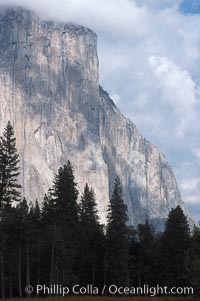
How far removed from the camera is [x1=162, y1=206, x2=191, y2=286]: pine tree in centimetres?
6494

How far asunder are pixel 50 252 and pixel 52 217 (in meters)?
4.14

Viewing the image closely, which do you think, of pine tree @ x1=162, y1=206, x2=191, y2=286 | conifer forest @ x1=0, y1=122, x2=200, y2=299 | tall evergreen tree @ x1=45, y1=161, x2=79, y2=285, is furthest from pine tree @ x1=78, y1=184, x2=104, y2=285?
pine tree @ x1=162, y1=206, x2=191, y2=286

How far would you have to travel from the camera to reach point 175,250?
65938 millimetres

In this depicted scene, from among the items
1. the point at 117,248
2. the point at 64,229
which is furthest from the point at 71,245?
the point at 117,248

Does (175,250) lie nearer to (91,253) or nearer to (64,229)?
(91,253)

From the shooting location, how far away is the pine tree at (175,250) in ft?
213

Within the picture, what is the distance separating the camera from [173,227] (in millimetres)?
67312

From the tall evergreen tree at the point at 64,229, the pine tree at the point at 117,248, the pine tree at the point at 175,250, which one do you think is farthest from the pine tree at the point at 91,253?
the pine tree at the point at 175,250

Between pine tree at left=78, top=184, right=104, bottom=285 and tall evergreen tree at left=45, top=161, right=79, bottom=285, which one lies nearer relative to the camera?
tall evergreen tree at left=45, top=161, right=79, bottom=285

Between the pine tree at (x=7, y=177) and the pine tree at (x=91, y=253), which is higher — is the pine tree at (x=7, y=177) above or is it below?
above

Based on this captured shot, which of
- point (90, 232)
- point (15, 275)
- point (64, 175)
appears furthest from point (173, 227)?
point (15, 275)

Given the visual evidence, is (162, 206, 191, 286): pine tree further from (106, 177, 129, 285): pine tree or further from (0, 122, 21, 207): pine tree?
(0, 122, 21, 207): pine tree

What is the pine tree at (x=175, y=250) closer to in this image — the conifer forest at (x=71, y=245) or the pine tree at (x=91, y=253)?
the conifer forest at (x=71, y=245)

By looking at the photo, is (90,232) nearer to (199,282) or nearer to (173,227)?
(173,227)
